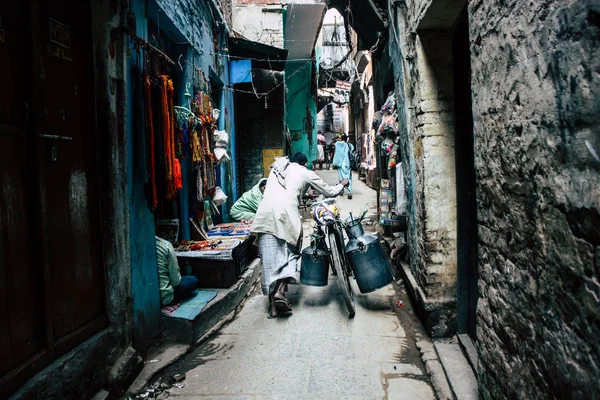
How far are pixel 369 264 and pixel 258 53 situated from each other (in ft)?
19.9

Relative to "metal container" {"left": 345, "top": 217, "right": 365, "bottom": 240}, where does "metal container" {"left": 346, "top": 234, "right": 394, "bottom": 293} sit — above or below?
below

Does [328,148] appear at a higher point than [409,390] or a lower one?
higher

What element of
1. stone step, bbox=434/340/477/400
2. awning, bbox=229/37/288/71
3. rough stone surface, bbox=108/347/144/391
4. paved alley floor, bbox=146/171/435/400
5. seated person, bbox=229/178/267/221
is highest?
awning, bbox=229/37/288/71

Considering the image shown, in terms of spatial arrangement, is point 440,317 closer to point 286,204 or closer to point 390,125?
point 286,204

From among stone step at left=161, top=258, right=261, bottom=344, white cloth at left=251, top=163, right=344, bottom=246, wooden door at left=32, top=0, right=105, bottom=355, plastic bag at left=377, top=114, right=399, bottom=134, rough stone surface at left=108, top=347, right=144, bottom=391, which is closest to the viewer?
wooden door at left=32, top=0, right=105, bottom=355

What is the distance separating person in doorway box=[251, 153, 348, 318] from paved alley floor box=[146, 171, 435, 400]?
34cm

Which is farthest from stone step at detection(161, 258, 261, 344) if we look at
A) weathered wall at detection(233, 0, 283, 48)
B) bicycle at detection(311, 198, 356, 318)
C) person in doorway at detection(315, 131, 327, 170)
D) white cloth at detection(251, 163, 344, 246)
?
person in doorway at detection(315, 131, 327, 170)

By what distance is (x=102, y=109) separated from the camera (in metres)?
3.18

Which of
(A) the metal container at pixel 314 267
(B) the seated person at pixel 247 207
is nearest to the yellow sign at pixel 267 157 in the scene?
(B) the seated person at pixel 247 207

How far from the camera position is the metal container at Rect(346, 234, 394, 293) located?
4.60 metres

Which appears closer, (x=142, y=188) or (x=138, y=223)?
(x=138, y=223)

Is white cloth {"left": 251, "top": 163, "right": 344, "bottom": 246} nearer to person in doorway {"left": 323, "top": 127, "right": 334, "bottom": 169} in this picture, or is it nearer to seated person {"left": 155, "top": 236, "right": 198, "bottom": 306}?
seated person {"left": 155, "top": 236, "right": 198, "bottom": 306}

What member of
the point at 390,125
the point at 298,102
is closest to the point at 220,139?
the point at 390,125

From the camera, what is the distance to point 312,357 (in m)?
3.73
